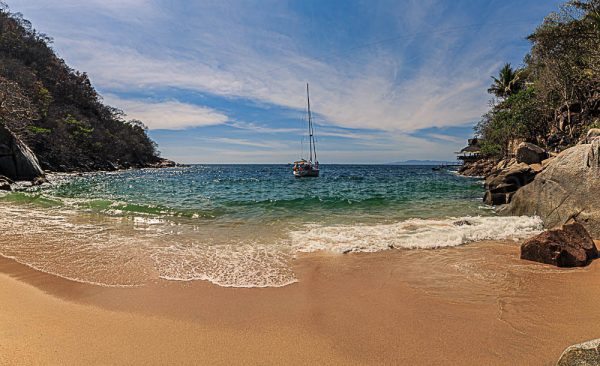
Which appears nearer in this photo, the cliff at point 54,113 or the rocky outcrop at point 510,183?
the rocky outcrop at point 510,183

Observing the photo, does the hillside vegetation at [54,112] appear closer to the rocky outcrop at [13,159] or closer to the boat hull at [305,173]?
the rocky outcrop at [13,159]

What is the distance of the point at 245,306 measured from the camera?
14.6ft

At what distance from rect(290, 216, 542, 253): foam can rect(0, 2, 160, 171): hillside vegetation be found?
33.5m

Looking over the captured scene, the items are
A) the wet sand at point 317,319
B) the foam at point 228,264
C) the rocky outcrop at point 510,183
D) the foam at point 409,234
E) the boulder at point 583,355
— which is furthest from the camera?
the rocky outcrop at point 510,183

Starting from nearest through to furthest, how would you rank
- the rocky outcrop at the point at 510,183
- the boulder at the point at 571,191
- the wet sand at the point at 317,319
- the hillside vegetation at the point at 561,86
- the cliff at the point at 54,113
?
the wet sand at the point at 317,319 → the boulder at the point at 571,191 → the rocky outcrop at the point at 510,183 → the hillside vegetation at the point at 561,86 → the cliff at the point at 54,113

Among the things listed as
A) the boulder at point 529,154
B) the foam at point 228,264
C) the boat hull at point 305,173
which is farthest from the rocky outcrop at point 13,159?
the boulder at point 529,154

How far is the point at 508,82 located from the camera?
153ft

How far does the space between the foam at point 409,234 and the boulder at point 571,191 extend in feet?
1.97

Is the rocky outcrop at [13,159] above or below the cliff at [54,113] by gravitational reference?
below

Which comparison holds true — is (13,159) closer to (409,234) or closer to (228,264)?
(228,264)

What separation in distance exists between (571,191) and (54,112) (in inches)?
2831

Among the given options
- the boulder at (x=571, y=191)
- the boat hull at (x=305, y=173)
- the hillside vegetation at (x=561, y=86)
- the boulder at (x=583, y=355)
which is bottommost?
the boulder at (x=583, y=355)

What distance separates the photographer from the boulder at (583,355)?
2.34 meters

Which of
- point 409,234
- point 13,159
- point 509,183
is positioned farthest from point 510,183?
point 13,159
